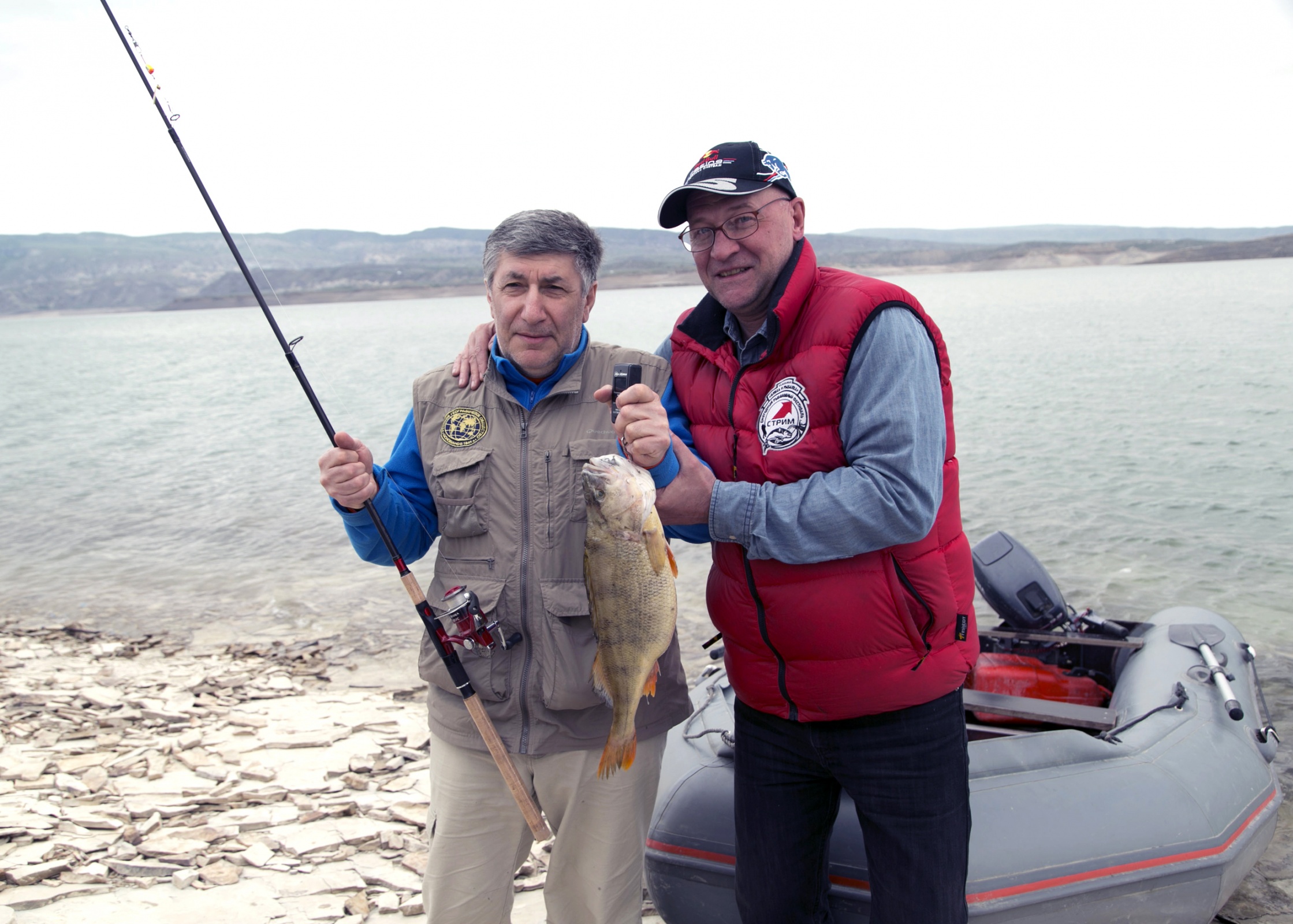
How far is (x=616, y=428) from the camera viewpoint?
2557 mm

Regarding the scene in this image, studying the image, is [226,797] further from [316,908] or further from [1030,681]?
[1030,681]

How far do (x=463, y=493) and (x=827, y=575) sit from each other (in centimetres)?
120

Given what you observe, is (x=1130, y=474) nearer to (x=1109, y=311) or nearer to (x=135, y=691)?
(x=135, y=691)

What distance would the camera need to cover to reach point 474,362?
10.0 feet

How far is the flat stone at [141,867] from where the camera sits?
13.8 ft

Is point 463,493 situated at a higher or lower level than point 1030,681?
higher

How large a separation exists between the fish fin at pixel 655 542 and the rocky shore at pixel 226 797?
2352mm

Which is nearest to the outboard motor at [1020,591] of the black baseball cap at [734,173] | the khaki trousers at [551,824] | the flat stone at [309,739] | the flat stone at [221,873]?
the khaki trousers at [551,824]

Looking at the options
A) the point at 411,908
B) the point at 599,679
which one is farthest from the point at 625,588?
the point at 411,908

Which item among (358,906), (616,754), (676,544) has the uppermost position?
(616,754)

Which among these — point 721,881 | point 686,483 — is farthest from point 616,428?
point 721,881

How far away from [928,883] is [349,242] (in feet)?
702

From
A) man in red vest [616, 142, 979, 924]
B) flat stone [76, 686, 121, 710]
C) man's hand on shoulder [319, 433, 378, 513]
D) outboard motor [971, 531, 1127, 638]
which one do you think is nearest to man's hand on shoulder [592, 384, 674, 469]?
man in red vest [616, 142, 979, 924]

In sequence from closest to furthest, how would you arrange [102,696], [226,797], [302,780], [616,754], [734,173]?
[734,173], [616,754], [226,797], [302,780], [102,696]
